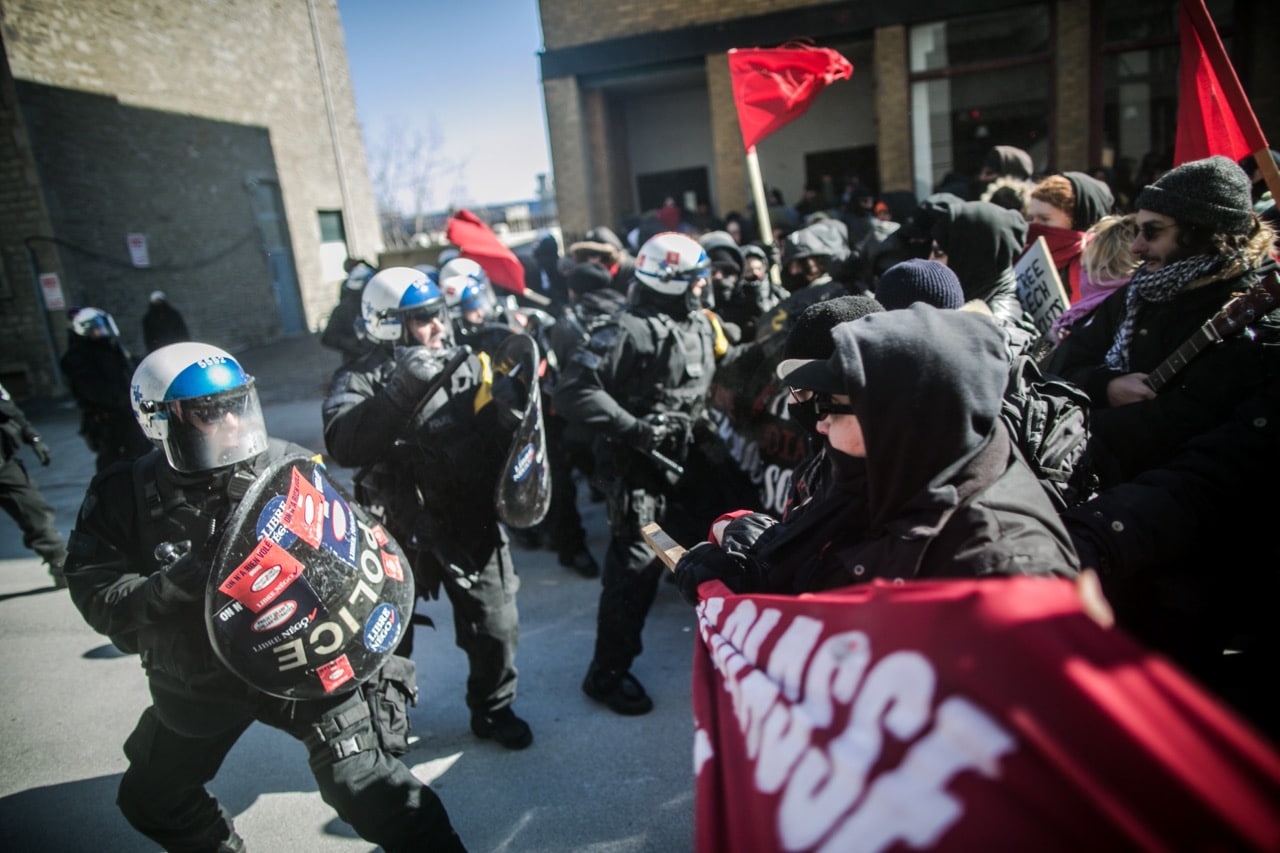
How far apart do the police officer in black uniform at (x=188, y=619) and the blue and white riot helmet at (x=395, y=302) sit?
3.33 ft

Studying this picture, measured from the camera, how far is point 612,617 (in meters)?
3.53

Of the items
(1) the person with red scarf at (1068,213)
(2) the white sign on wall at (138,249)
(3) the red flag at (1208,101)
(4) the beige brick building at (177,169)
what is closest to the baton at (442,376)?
(1) the person with red scarf at (1068,213)

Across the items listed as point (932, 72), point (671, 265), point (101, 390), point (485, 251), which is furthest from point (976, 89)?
point (101, 390)

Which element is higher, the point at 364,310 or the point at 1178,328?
the point at 364,310

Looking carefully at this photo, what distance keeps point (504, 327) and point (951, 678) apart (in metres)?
3.96

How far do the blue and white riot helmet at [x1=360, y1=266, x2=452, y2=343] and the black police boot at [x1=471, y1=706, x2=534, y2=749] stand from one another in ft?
5.66

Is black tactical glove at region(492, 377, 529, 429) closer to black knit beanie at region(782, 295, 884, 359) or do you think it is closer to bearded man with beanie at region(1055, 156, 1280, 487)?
black knit beanie at region(782, 295, 884, 359)

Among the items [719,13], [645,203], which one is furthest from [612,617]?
[645,203]

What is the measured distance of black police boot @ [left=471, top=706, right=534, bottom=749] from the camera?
3312 millimetres

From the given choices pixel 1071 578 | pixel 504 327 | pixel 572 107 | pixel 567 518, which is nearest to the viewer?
pixel 1071 578

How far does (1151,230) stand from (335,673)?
2782 mm

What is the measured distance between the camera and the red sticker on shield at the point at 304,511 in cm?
215

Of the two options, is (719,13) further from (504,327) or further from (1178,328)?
(1178,328)

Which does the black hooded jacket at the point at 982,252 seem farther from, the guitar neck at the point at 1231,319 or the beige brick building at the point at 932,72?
the beige brick building at the point at 932,72
